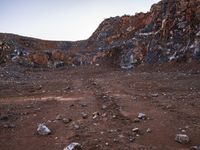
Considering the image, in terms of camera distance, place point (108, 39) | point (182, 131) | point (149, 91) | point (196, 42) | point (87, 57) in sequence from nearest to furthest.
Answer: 1. point (182, 131)
2. point (149, 91)
3. point (196, 42)
4. point (87, 57)
5. point (108, 39)

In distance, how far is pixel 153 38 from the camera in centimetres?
2952

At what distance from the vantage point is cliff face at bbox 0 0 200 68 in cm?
2530

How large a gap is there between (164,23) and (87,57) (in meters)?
11.8

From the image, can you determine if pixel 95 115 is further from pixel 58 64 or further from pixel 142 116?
pixel 58 64

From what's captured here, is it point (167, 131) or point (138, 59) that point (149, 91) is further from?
point (138, 59)

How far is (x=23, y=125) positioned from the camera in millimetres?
9938

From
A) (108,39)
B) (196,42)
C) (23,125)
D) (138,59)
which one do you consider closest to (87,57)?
(108,39)

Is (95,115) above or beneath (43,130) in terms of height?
above

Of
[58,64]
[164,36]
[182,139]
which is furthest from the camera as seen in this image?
[58,64]

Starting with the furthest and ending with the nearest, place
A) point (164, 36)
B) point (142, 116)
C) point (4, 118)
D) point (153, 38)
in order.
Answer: point (153, 38) → point (164, 36) → point (4, 118) → point (142, 116)

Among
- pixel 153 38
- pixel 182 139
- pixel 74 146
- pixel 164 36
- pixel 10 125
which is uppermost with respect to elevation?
pixel 164 36

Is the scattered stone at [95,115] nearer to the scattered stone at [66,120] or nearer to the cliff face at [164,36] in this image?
the scattered stone at [66,120]

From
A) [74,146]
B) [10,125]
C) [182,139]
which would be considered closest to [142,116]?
[182,139]

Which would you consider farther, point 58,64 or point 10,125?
point 58,64
